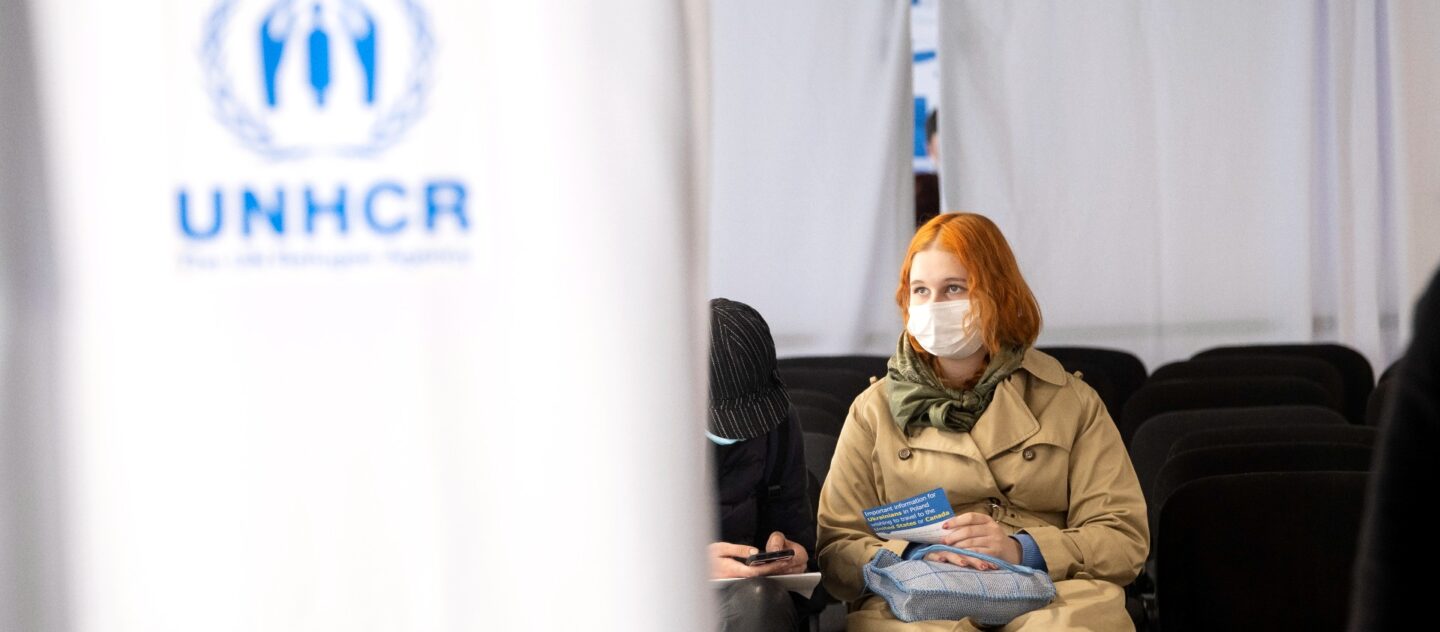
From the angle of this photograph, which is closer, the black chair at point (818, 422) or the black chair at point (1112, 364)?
the black chair at point (818, 422)

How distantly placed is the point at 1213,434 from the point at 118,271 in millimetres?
3038

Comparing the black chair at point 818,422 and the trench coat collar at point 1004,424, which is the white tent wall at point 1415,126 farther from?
the trench coat collar at point 1004,424

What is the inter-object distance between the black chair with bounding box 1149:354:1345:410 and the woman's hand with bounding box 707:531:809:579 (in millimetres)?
2994

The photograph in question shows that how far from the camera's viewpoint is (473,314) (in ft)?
4.35

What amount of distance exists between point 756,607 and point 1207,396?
268cm

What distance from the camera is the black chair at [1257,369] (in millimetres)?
5500

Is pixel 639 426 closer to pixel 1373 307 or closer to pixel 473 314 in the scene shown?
pixel 473 314

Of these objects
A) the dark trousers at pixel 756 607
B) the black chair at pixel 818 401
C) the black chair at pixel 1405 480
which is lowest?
the dark trousers at pixel 756 607

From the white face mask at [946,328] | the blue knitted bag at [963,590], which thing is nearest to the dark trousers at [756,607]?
the blue knitted bag at [963,590]

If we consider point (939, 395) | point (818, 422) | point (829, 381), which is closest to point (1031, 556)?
→ point (939, 395)

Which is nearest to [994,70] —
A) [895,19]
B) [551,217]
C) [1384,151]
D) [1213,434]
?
[895,19]

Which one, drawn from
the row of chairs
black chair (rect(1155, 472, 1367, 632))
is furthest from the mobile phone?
black chair (rect(1155, 472, 1367, 632))

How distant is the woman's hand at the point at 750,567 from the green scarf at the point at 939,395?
380 mm

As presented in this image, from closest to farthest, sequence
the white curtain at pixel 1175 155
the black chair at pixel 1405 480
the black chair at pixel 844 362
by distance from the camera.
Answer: the black chair at pixel 1405 480, the black chair at pixel 844 362, the white curtain at pixel 1175 155
